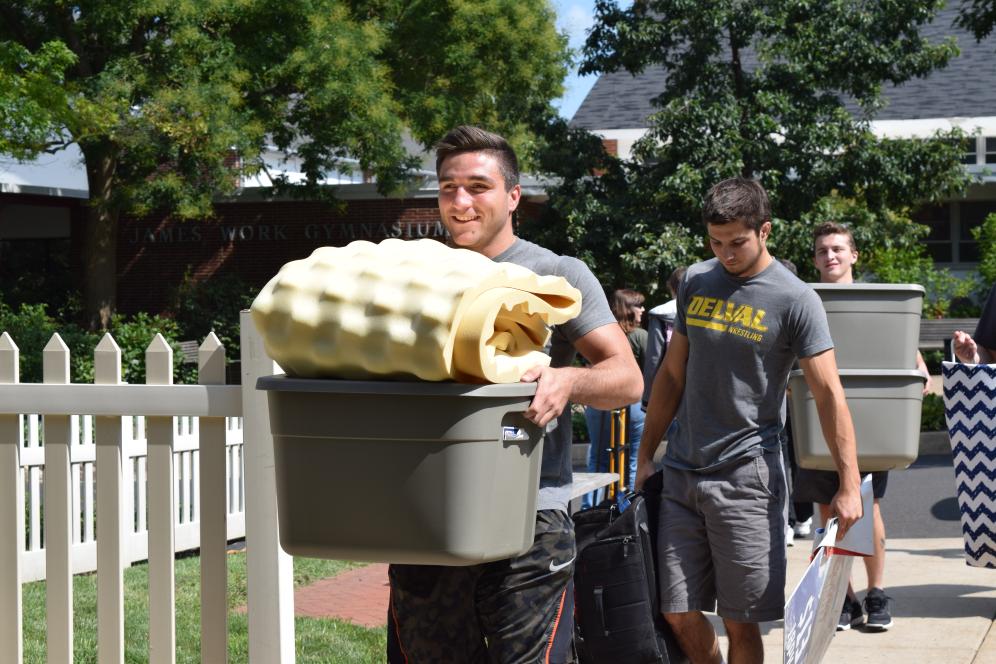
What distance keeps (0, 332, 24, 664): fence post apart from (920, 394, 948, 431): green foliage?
489 inches

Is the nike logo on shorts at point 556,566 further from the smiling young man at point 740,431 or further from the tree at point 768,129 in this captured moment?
the tree at point 768,129

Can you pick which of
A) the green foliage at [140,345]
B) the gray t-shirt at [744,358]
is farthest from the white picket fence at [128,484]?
the green foliage at [140,345]

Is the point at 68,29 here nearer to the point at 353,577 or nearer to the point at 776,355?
the point at 353,577

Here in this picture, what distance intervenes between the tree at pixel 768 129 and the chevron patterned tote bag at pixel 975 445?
Answer: 13.9 m

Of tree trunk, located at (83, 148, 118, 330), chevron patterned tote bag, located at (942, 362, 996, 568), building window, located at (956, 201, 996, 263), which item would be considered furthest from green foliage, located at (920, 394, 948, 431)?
building window, located at (956, 201, 996, 263)

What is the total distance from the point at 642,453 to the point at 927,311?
22149 mm

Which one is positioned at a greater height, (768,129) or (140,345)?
(768,129)

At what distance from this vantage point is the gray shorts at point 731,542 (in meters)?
4.38

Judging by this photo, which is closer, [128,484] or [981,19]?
[128,484]

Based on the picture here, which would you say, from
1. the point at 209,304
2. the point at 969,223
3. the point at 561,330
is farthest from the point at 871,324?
the point at 969,223

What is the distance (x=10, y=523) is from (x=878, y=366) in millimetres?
3703

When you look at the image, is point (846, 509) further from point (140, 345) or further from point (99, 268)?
point (99, 268)

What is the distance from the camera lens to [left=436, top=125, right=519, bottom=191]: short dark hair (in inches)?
131

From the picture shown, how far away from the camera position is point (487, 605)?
10.1 ft
